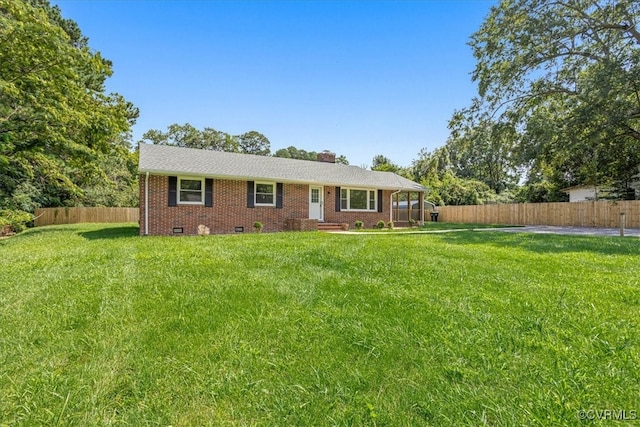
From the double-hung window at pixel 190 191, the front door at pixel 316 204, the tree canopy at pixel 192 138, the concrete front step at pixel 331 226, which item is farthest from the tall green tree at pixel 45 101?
the tree canopy at pixel 192 138

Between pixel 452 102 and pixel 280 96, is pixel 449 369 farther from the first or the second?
pixel 452 102

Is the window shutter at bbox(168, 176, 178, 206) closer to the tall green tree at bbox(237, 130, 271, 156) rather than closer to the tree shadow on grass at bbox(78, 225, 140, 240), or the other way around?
the tree shadow on grass at bbox(78, 225, 140, 240)

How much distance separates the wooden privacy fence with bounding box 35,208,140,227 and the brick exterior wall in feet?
41.8

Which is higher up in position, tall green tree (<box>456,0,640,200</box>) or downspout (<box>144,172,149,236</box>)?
tall green tree (<box>456,0,640,200</box>)

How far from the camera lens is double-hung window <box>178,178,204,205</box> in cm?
1288

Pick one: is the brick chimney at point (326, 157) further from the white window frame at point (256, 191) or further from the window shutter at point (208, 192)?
the window shutter at point (208, 192)

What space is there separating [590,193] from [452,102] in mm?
13736

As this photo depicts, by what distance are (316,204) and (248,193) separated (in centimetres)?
357

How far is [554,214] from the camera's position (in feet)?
67.8

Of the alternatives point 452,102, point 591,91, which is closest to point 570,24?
point 591,91

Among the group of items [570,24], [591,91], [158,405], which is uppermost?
[570,24]

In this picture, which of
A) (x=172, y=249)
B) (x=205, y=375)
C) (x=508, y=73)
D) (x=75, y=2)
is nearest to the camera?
(x=205, y=375)

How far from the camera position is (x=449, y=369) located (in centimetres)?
227

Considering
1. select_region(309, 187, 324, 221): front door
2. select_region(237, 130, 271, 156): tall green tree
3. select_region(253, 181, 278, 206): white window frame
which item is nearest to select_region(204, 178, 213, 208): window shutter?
select_region(253, 181, 278, 206): white window frame
